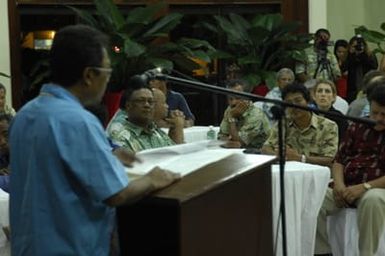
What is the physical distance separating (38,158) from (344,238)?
2.82 meters

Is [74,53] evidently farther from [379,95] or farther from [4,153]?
[4,153]

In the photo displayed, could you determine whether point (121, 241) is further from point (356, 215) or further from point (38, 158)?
point (356, 215)

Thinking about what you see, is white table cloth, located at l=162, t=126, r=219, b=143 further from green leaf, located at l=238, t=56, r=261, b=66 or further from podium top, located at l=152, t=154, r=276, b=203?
podium top, located at l=152, t=154, r=276, b=203

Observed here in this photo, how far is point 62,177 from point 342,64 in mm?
7744

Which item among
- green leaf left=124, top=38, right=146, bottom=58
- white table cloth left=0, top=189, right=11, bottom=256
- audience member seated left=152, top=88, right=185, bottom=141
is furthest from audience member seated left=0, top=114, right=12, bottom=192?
green leaf left=124, top=38, right=146, bottom=58

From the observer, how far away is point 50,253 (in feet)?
5.91

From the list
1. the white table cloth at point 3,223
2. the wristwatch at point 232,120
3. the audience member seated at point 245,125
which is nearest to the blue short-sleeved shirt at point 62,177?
the white table cloth at point 3,223

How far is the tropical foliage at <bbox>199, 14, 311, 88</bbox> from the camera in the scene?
27.9ft

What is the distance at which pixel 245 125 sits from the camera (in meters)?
5.83

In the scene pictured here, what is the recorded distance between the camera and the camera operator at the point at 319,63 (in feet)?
27.7

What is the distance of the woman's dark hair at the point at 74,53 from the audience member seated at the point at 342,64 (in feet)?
23.5

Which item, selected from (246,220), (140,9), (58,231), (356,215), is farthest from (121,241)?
(140,9)

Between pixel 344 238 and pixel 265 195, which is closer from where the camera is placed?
pixel 265 195

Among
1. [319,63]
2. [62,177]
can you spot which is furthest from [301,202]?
[319,63]
